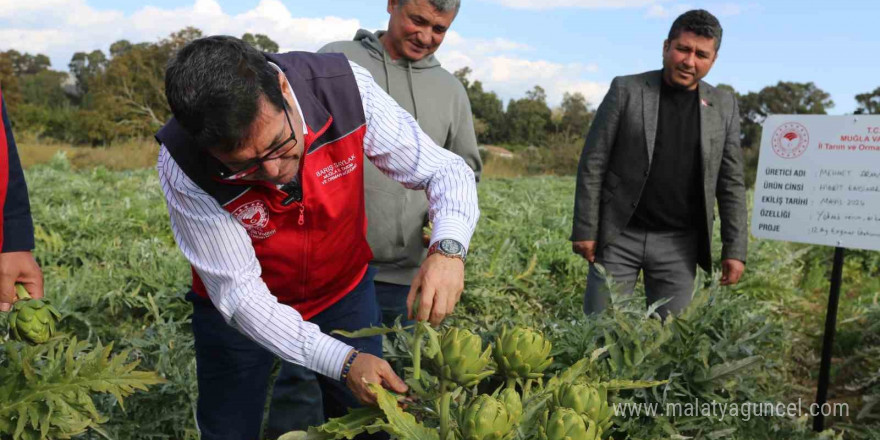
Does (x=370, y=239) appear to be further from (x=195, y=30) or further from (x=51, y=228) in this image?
(x=195, y=30)

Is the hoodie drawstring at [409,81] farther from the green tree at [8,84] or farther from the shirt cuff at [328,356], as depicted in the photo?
the green tree at [8,84]

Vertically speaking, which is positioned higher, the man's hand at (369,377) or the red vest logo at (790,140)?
the red vest logo at (790,140)

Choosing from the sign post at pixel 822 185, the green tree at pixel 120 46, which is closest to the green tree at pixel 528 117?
the green tree at pixel 120 46

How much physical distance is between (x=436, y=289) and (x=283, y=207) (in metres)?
0.55

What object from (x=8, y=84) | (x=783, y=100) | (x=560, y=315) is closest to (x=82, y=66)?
(x=8, y=84)

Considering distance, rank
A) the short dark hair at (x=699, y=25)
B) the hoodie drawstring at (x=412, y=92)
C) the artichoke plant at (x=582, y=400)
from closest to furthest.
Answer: the artichoke plant at (x=582, y=400)
the hoodie drawstring at (x=412, y=92)
the short dark hair at (x=699, y=25)

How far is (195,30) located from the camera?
30.4 meters

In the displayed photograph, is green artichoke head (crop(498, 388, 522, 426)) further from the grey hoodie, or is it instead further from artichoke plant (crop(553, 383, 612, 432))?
the grey hoodie

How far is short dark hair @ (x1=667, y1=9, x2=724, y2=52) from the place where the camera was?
298 cm

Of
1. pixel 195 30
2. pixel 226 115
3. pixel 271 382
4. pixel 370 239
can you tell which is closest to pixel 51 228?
pixel 271 382

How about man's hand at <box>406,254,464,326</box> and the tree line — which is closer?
man's hand at <box>406,254,464,326</box>

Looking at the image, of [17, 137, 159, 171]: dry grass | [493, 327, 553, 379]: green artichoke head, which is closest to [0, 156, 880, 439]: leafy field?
[493, 327, 553, 379]: green artichoke head

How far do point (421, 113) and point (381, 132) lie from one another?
0.88 meters

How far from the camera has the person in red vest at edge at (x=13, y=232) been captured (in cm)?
188
